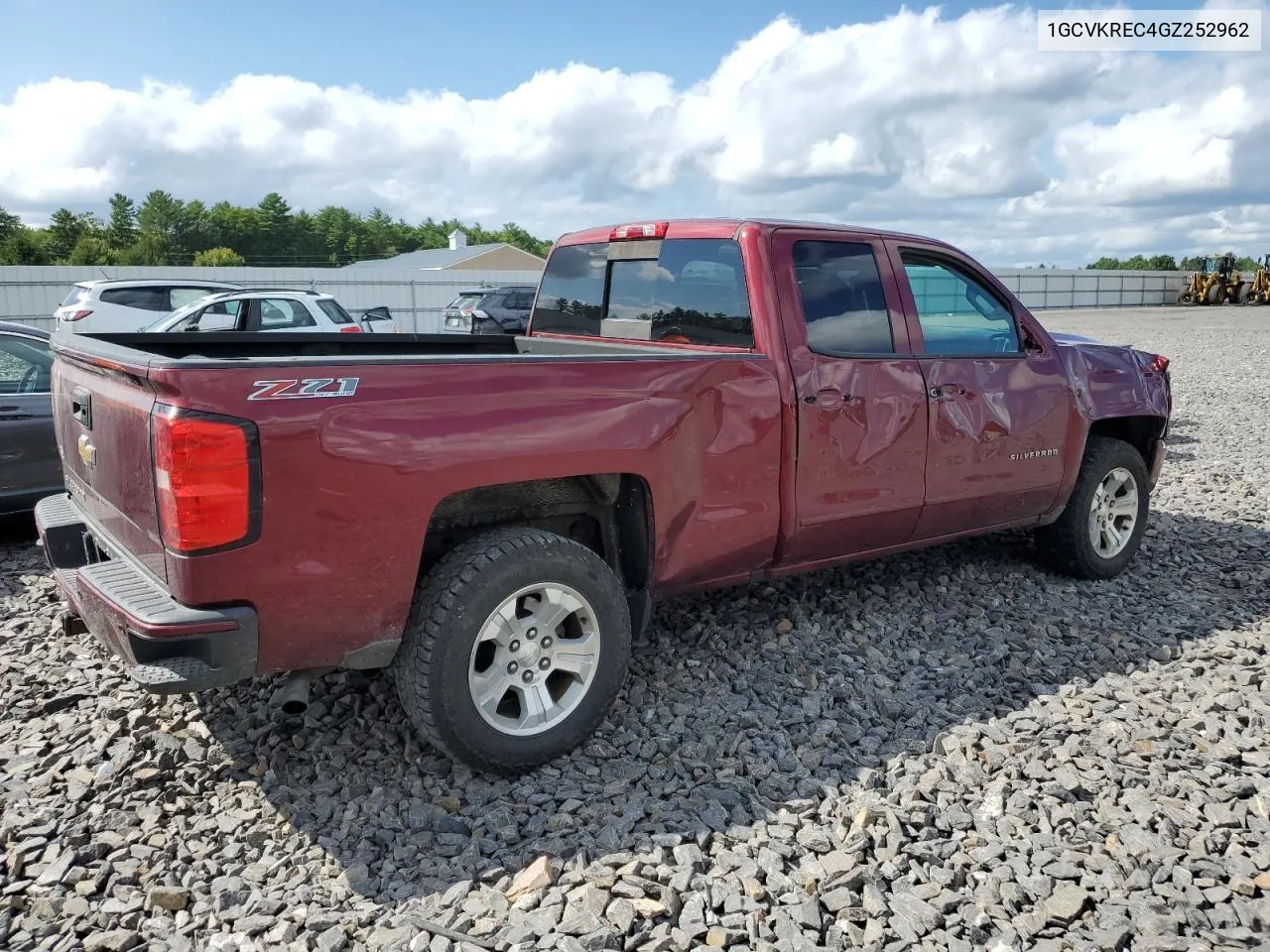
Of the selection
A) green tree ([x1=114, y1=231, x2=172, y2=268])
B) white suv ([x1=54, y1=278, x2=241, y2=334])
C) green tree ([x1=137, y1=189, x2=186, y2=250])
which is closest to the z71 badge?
white suv ([x1=54, y1=278, x2=241, y2=334])

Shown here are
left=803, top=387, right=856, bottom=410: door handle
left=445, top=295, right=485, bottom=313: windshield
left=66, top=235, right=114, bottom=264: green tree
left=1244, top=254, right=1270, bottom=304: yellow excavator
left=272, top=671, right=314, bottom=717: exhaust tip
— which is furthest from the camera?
left=66, top=235, right=114, bottom=264: green tree

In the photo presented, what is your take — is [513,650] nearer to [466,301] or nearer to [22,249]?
[466,301]

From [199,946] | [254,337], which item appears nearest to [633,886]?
[199,946]

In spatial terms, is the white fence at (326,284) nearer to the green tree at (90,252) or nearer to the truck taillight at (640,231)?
the truck taillight at (640,231)

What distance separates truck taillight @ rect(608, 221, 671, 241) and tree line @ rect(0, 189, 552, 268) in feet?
229

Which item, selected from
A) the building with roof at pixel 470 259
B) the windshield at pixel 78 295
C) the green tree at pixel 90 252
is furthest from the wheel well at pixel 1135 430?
the green tree at pixel 90 252

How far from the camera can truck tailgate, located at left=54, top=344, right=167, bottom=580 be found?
2939mm

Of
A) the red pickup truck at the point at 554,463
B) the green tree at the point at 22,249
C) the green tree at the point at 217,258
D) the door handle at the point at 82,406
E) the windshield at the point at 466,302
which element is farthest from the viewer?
the green tree at the point at 217,258

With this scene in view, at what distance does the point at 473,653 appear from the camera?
3.29 m

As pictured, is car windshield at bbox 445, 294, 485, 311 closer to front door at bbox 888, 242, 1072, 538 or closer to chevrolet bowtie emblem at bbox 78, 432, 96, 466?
front door at bbox 888, 242, 1072, 538

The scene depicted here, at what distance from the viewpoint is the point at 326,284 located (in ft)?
86.7

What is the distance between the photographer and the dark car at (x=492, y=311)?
18.1 meters

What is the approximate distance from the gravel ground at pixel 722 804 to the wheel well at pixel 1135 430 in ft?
4.16

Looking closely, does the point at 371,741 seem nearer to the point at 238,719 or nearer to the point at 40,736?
the point at 238,719
